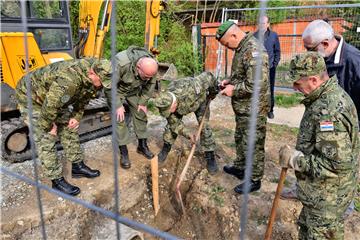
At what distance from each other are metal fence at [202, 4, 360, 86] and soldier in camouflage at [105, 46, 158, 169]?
4427 mm

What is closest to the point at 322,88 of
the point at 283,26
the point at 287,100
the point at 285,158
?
the point at 285,158

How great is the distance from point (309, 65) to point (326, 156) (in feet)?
1.83

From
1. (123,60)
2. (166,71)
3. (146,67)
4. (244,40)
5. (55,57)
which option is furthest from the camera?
(166,71)

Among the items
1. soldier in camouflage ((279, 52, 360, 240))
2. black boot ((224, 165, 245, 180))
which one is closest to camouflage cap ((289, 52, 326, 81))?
soldier in camouflage ((279, 52, 360, 240))

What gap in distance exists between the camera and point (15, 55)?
14.7ft

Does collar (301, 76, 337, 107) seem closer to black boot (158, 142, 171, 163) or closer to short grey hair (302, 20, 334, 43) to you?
short grey hair (302, 20, 334, 43)

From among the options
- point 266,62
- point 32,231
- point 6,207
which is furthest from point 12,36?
point 266,62

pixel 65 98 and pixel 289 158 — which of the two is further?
pixel 65 98

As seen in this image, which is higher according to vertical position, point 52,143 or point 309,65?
point 309,65

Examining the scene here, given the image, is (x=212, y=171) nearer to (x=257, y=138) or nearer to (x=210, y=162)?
(x=210, y=162)

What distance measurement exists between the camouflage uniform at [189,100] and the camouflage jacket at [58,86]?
811 millimetres

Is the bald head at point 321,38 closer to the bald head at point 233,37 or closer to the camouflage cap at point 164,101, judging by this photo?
the bald head at point 233,37

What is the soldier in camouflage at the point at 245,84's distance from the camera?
325 cm

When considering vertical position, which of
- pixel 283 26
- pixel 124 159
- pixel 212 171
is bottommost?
pixel 212 171
